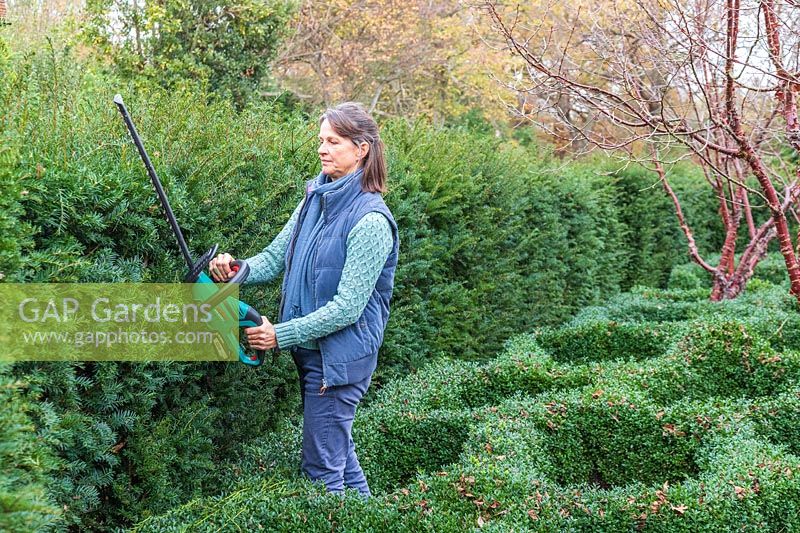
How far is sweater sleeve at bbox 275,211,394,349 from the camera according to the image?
3189 millimetres

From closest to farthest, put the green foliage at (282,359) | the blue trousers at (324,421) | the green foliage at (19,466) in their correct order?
the green foliage at (19,466), the green foliage at (282,359), the blue trousers at (324,421)

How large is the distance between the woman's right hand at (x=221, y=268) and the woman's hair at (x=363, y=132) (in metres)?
0.69

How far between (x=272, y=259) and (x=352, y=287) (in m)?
0.66

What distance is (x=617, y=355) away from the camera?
6.79 meters

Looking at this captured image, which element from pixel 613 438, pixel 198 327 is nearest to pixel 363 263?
pixel 198 327

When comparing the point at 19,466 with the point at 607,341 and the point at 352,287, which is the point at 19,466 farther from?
the point at 607,341

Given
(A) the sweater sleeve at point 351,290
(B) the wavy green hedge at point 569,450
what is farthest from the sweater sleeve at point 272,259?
(B) the wavy green hedge at point 569,450

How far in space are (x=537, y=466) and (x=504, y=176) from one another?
3.62m

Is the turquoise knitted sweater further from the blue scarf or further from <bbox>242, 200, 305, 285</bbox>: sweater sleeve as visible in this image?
<bbox>242, 200, 305, 285</bbox>: sweater sleeve

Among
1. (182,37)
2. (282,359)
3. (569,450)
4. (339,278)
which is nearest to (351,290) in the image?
(339,278)

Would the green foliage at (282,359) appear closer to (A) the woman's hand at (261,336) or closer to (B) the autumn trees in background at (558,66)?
(A) the woman's hand at (261,336)

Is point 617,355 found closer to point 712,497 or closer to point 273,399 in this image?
point 712,497

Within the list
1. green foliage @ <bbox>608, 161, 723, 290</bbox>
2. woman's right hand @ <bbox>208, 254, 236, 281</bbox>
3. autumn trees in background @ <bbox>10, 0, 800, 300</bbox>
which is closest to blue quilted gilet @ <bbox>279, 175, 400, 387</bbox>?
woman's right hand @ <bbox>208, 254, 236, 281</bbox>

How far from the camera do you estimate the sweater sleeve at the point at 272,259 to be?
3.65 metres
